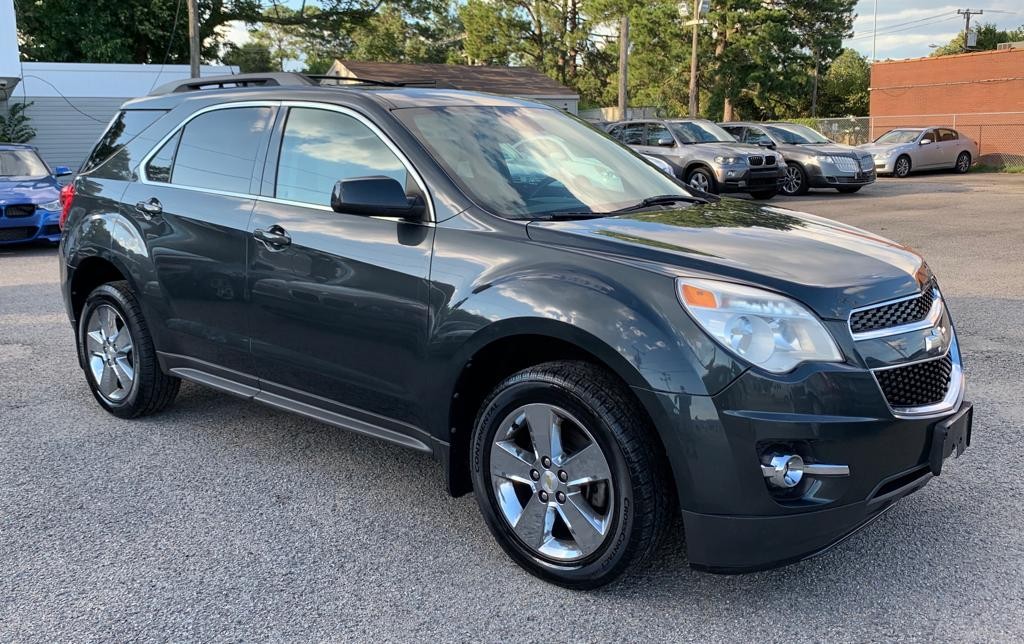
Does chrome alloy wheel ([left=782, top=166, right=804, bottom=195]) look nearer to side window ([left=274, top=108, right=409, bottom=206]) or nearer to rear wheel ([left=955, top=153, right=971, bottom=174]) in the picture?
rear wheel ([left=955, top=153, right=971, bottom=174])

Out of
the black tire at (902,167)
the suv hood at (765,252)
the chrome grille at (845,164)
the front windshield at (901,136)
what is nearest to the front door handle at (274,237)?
the suv hood at (765,252)

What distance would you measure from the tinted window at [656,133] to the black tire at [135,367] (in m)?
15.5

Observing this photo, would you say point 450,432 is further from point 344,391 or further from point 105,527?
point 105,527

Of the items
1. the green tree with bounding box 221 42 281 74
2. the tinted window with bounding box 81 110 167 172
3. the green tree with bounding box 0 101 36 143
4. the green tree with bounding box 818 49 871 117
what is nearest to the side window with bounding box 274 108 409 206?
the tinted window with bounding box 81 110 167 172

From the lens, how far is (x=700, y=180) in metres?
18.4

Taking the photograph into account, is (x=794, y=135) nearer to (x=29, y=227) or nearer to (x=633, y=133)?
(x=633, y=133)

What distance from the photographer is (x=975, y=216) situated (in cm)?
1502

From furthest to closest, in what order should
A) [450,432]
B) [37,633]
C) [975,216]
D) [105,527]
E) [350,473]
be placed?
[975,216]
[350,473]
[105,527]
[450,432]
[37,633]

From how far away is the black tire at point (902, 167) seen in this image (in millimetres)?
26484

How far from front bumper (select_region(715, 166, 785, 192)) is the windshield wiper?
14.1m

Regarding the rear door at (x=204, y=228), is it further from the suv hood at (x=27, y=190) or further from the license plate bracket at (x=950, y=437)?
the suv hood at (x=27, y=190)

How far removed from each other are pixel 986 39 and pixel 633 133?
61140mm

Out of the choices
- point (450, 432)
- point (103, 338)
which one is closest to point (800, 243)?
point (450, 432)

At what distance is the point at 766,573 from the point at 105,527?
2.62 meters
